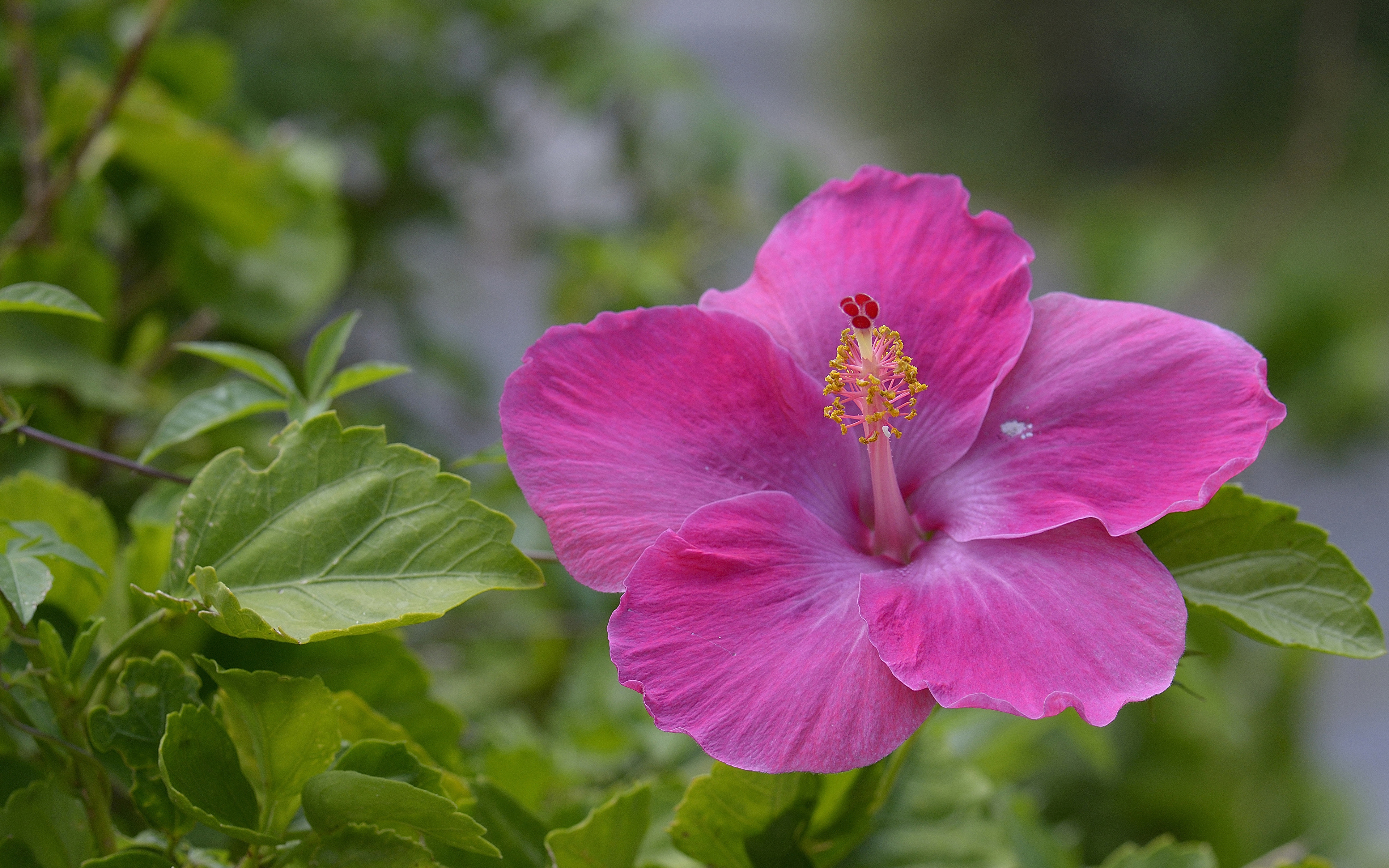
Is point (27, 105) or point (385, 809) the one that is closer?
point (385, 809)

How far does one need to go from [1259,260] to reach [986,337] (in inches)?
125

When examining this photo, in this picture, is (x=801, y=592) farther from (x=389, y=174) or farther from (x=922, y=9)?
(x=922, y=9)

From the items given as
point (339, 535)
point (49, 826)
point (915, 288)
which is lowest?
point (49, 826)

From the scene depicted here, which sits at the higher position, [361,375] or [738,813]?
[361,375]

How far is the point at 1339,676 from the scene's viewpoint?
7.34 ft

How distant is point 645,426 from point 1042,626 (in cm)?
13

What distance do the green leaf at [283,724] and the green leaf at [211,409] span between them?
100mm

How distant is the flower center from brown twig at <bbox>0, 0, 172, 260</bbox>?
0.48 meters

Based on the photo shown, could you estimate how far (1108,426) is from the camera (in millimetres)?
313

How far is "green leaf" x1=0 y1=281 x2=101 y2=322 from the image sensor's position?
1.07 ft

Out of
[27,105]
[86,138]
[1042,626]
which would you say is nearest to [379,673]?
[1042,626]

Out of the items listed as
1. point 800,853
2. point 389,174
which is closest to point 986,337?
point 800,853

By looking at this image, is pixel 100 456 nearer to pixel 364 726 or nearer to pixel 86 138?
pixel 364 726

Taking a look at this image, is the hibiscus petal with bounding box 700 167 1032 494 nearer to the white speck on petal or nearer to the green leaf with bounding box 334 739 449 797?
the white speck on petal
